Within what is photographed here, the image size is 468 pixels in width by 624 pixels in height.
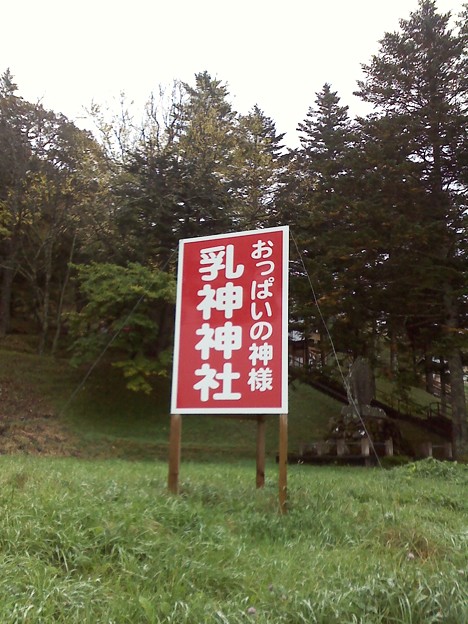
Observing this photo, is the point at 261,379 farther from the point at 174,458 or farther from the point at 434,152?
the point at 434,152

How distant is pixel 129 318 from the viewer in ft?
55.7

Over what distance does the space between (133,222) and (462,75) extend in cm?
1101

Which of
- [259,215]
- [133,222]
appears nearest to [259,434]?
[133,222]

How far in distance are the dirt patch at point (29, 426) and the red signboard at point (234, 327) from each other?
355 inches

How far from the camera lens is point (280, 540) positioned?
4734 mm

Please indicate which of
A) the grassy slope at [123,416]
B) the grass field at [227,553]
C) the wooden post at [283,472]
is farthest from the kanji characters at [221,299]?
the grassy slope at [123,416]

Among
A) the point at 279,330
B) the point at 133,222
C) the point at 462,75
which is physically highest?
the point at 462,75

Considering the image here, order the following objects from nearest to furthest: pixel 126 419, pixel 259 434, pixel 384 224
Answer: pixel 259 434 < pixel 384 224 < pixel 126 419

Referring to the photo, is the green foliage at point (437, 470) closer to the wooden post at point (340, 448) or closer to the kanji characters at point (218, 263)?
the wooden post at point (340, 448)

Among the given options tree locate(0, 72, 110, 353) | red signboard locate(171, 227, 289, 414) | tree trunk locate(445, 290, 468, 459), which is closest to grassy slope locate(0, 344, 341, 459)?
tree locate(0, 72, 110, 353)

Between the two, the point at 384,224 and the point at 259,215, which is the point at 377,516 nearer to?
the point at 384,224

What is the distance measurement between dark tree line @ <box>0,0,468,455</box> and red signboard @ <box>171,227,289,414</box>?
5.34m

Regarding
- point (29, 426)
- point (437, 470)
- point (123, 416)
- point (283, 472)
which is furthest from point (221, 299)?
point (123, 416)

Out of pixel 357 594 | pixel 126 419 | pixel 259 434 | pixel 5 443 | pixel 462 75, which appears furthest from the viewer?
pixel 126 419
